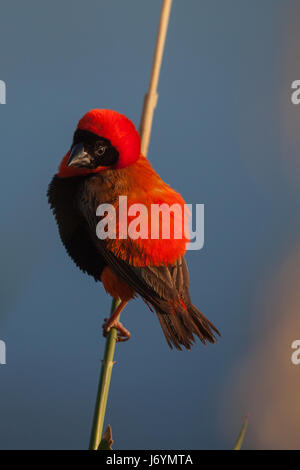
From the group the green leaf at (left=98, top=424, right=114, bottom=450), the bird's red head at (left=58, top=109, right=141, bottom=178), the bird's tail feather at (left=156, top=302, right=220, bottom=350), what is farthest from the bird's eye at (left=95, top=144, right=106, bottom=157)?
the green leaf at (left=98, top=424, right=114, bottom=450)

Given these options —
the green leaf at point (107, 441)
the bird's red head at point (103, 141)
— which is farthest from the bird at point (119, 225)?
the green leaf at point (107, 441)

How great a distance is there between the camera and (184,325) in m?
0.55

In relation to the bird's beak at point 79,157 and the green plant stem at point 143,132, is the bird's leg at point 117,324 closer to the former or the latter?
the green plant stem at point 143,132

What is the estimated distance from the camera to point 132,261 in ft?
1.98

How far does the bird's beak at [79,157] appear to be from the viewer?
54cm

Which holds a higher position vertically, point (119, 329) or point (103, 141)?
point (103, 141)

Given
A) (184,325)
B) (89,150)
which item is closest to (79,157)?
(89,150)

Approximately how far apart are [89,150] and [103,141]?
0.08ft

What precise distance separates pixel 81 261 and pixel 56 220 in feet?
0.19

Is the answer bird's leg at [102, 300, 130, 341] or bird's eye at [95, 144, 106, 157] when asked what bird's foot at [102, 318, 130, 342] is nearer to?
bird's leg at [102, 300, 130, 341]

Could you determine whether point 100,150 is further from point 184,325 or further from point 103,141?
point 184,325

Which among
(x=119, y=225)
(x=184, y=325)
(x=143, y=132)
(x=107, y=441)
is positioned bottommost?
(x=107, y=441)
